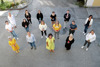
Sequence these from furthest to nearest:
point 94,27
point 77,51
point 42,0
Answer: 1. point 42,0
2. point 94,27
3. point 77,51

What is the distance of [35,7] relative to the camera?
1051cm

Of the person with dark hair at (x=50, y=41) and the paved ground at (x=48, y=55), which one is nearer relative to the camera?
the person with dark hair at (x=50, y=41)

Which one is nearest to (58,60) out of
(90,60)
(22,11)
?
(90,60)

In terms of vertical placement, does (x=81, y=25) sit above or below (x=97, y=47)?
above

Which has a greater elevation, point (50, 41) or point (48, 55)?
point (50, 41)

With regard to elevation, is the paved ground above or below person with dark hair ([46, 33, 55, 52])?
below

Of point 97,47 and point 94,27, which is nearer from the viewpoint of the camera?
point 97,47

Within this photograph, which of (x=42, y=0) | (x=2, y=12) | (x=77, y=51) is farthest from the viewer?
(x=42, y=0)

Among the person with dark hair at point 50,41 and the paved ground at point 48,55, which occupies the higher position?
the person with dark hair at point 50,41

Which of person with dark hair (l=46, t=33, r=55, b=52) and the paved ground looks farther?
the paved ground

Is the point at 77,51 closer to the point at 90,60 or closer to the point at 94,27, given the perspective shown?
the point at 90,60

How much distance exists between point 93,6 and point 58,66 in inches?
302

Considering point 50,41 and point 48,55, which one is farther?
point 48,55

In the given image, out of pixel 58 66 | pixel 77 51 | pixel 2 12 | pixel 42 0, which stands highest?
pixel 42 0
